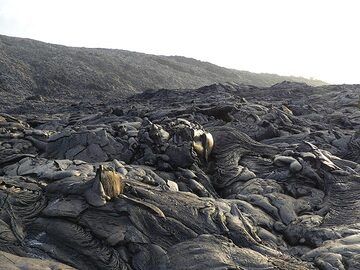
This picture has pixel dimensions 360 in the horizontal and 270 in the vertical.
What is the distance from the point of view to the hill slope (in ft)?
107

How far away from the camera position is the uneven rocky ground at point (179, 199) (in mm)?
5141

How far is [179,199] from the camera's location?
621 centimetres

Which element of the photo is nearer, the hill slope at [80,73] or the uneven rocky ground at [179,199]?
the uneven rocky ground at [179,199]

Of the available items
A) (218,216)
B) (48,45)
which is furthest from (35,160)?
(48,45)

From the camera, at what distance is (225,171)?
30.5 ft

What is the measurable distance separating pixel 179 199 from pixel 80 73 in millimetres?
32504

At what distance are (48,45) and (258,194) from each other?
41.9 m

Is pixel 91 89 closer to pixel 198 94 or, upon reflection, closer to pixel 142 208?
pixel 198 94

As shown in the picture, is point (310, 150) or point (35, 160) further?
point (310, 150)

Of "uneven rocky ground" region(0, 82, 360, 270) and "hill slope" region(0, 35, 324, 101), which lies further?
"hill slope" region(0, 35, 324, 101)

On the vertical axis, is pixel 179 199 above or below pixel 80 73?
above

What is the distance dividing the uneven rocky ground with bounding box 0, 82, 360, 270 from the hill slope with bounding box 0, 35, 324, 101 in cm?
2062

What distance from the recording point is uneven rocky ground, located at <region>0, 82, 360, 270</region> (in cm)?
514

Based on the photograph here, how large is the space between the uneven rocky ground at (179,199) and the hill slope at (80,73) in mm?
20625
